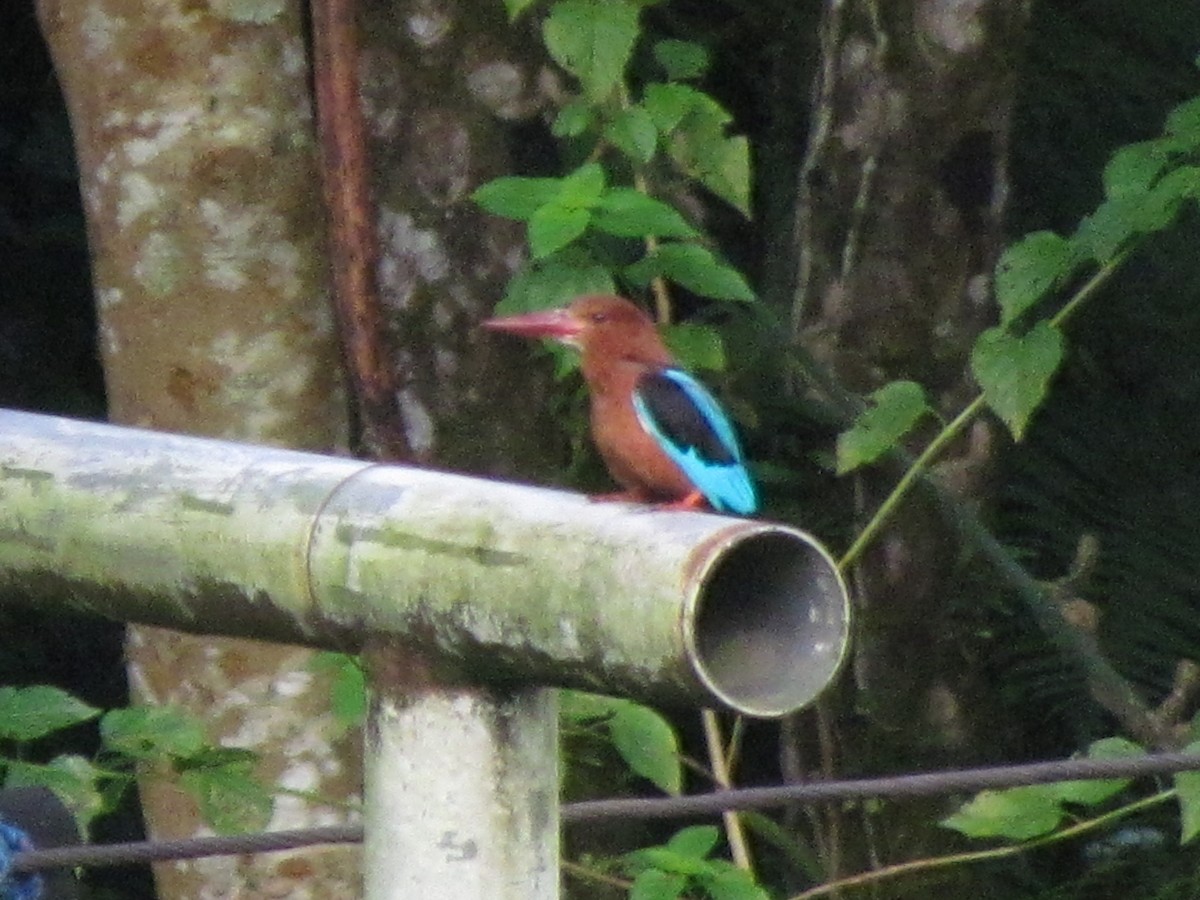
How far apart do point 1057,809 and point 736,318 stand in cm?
123

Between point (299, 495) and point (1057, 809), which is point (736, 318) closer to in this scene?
point (1057, 809)

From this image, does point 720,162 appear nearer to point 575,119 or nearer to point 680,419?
point 575,119

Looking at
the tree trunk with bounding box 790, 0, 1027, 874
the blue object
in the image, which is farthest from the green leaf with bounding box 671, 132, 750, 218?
the blue object

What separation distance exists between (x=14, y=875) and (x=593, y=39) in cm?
173

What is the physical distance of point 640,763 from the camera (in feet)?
9.93

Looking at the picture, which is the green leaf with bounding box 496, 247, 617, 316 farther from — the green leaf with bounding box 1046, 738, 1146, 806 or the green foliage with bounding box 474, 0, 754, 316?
the green leaf with bounding box 1046, 738, 1146, 806

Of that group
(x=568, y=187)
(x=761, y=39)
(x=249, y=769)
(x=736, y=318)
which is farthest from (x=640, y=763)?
(x=761, y=39)

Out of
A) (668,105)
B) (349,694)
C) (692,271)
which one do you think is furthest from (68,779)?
(668,105)

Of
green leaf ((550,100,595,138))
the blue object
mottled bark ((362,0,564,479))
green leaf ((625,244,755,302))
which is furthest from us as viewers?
mottled bark ((362,0,564,479))

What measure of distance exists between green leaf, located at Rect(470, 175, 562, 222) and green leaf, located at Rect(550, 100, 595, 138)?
161mm

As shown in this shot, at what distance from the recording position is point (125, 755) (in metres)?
2.95

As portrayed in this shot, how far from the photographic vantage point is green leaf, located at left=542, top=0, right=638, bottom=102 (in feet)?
10.2

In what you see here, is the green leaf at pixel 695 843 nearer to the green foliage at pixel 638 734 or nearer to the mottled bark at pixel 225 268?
the green foliage at pixel 638 734

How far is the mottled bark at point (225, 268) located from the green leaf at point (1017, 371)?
108cm
